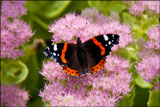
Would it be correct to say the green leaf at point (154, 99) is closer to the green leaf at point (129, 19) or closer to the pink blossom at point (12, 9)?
the green leaf at point (129, 19)

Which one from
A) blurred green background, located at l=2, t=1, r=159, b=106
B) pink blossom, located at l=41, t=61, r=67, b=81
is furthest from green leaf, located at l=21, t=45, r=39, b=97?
pink blossom, located at l=41, t=61, r=67, b=81

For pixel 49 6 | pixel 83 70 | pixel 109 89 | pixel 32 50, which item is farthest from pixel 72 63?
pixel 49 6

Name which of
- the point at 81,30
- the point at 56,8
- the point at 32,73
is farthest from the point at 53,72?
the point at 56,8

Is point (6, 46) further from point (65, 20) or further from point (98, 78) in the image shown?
point (98, 78)

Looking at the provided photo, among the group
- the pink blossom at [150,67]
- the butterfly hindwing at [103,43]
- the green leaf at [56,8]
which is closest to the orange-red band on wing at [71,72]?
the butterfly hindwing at [103,43]

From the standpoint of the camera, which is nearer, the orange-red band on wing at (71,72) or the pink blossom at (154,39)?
the orange-red band on wing at (71,72)

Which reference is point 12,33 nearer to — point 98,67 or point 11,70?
point 11,70

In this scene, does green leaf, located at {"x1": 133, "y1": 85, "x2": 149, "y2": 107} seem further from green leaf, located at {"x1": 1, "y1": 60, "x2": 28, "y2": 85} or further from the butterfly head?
green leaf, located at {"x1": 1, "y1": 60, "x2": 28, "y2": 85}
